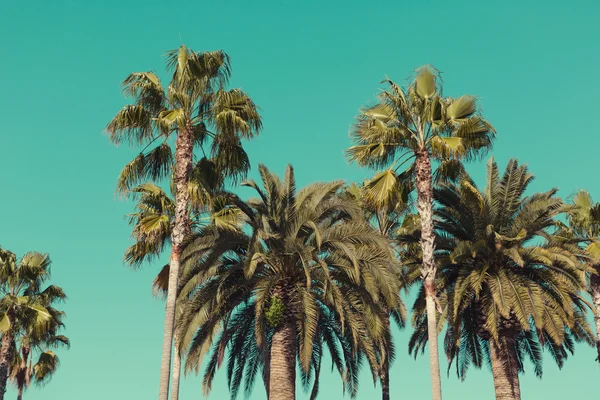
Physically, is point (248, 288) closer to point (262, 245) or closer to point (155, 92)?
point (262, 245)

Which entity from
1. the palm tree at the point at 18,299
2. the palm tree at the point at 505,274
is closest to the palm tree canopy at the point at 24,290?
the palm tree at the point at 18,299

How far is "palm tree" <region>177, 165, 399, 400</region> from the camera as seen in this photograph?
78.3 ft

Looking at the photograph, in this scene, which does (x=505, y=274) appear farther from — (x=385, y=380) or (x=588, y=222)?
(x=588, y=222)

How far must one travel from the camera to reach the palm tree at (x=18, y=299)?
34.0 metres

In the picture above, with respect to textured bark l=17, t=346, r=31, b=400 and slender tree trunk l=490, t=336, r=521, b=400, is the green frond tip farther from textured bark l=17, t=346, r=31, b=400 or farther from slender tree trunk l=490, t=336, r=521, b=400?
textured bark l=17, t=346, r=31, b=400

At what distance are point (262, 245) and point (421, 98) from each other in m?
7.04

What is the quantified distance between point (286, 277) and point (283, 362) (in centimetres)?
278

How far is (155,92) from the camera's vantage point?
23.7 metres

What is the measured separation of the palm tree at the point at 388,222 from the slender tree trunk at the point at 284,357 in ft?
10.1

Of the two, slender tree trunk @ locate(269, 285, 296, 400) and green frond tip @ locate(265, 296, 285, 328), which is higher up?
green frond tip @ locate(265, 296, 285, 328)

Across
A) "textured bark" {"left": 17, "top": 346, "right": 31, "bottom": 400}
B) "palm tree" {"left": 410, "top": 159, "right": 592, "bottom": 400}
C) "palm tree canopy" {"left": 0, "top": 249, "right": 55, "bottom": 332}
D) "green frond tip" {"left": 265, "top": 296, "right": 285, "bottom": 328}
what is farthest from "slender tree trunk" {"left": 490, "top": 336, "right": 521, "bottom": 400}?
"textured bark" {"left": 17, "top": 346, "right": 31, "bottom": 400}

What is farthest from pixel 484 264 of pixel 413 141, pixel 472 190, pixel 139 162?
pixel 139 162

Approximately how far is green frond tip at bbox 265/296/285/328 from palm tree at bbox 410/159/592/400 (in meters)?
6.13

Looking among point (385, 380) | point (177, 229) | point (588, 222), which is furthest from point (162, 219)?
point (588, 222)
